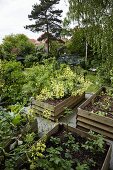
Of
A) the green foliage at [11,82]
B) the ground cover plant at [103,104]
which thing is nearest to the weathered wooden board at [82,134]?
the ground cover plant at [103,104]

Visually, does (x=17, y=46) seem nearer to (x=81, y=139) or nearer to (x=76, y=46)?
(x=76, y=46)

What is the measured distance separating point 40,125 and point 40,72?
1.85 metres

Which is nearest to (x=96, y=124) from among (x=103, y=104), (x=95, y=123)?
(x=95, y=123)

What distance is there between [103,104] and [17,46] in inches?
372

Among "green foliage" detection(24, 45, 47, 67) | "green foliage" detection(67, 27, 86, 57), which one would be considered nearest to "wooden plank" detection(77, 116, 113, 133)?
"green foliage" detection(67, 27, 86, 57)

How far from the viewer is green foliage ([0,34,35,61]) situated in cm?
1352

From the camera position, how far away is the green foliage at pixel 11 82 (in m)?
4.75

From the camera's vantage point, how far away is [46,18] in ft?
41.9

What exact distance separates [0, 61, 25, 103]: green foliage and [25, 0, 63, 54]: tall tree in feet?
26.4

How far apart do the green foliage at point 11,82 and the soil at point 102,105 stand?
1573 millimetres

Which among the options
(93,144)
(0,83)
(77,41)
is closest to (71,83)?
(0,83)

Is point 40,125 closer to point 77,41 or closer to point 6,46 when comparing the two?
point 77,41

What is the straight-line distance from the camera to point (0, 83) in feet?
15.8

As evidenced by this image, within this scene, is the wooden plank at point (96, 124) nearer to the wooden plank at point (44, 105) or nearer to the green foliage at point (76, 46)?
the wooden plank at point (44, 105)
